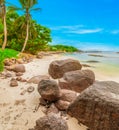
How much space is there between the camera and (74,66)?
10984mm

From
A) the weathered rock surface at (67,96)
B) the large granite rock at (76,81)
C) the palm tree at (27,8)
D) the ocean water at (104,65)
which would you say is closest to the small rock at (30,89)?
the large granite rock at (76,81)

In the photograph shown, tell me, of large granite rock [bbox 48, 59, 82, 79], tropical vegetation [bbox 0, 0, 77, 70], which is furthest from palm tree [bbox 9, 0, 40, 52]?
large granite rock [bbox 48, 59, 82, 79]

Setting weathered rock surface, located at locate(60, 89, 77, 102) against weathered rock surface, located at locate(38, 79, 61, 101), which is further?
weathered rock surface, located at locate(60, 89, 77, 102)

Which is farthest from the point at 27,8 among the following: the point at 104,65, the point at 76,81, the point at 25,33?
the point at 76,81

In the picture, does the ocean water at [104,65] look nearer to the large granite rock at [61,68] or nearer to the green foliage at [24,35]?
the large granite rock at [61,68]

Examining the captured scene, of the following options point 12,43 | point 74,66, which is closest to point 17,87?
point 74,66

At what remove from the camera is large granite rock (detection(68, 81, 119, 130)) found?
18.7 feet

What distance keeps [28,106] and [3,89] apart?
176cm

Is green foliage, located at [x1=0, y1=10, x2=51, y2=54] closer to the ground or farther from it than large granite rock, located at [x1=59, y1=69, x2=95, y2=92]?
farther from it

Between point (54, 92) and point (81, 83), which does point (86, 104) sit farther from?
point (81, 83)

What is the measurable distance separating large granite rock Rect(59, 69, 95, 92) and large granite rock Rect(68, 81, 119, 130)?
1790mm

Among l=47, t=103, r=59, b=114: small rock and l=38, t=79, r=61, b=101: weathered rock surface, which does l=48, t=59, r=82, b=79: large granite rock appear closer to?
l=38, t=79, r=61, b=101: weathered rock surface

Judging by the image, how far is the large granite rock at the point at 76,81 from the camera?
8156 mm

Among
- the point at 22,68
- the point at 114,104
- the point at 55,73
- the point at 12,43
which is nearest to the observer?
the point at 114,104
